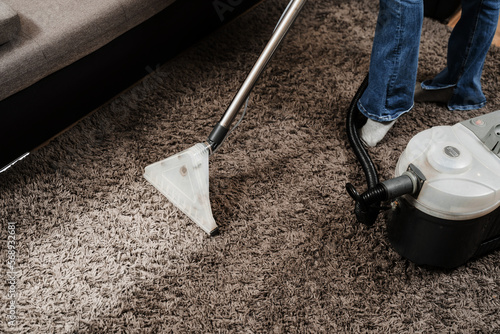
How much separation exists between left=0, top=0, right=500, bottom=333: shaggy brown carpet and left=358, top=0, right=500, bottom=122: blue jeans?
99 mm

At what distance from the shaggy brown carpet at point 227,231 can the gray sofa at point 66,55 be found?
88 millimetres

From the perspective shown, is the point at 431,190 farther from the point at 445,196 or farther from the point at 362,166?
the point at 362,166

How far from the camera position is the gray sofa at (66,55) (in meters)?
1.22

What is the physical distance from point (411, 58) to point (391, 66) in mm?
59

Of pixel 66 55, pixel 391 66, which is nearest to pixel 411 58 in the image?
pixel 391 66

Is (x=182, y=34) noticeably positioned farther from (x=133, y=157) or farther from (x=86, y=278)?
(x=86, y=278)

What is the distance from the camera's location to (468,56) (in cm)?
149

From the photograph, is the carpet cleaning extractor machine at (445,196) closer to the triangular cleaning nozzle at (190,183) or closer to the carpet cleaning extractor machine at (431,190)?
the carpet cleaning extractor machine at (431,190)

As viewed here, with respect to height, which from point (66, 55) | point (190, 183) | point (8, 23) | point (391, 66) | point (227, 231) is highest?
point (8, 23)

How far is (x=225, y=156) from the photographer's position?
146cm

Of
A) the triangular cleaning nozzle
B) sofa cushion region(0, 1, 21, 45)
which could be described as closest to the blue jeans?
the triangular cleaning nozzle

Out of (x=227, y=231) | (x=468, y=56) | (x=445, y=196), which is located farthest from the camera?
(x=468, y=56)

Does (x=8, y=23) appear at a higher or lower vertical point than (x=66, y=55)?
higher

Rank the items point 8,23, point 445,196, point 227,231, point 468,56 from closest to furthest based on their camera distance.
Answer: point 445,196 → point 8,23 → point 227,231 → point 468,56
